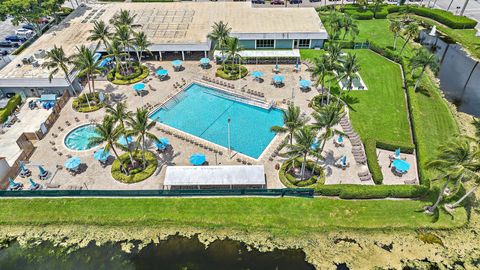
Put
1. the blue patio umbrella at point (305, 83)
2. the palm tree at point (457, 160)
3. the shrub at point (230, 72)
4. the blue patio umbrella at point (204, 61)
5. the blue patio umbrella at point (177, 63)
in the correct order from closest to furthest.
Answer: the palm tree at point (457, 160) → the blue patio umbrella at point (305, 83) → the shrub at point (230, 72) → the blue patio umbrella at point (177, 63) → the blue patio umbrella at point (204, 61)

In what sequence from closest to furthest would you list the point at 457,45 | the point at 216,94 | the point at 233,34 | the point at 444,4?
the point at 216,94, the point at 233,34, the point at 457,45, the point at 444,4

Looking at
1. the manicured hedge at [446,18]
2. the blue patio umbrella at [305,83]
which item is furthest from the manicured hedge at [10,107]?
the manicured hedge at [446,18]

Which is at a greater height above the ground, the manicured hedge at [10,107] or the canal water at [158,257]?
the manicured hedge at [10,107]

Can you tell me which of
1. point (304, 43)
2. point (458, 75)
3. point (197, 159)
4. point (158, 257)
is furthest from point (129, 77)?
point (458, 75)

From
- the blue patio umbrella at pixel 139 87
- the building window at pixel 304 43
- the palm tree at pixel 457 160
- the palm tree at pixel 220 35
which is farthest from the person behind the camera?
the building window at pixel 304 43

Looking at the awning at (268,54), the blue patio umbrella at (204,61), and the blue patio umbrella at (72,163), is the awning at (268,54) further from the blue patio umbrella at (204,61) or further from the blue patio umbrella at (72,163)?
the blue patio umbrella at (72,163)

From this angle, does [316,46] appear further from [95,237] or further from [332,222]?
[95,237]

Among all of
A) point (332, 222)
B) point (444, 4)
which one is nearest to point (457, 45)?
point (444, 4)

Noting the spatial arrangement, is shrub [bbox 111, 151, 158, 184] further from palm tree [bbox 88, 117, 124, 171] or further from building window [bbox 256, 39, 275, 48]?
building window [bbox 256, 39, 275, 48]
